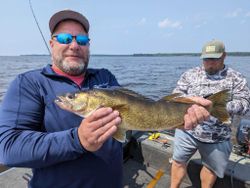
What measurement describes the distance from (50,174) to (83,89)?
32.9 inches

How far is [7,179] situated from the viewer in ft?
15.8

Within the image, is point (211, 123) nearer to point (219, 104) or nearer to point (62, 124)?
point (219, 104)

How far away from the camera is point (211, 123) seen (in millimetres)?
4148

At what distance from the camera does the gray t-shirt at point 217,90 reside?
4117 millimetres

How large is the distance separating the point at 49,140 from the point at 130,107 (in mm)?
805

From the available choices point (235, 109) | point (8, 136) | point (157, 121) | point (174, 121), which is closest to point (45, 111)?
point (8, 136)

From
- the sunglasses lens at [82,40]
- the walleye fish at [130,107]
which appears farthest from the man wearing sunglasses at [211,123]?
the sunglasses lens at [82,40]

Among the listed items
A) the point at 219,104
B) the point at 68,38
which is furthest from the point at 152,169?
the point at 68,38

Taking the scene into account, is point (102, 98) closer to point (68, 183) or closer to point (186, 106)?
point (68, 183)

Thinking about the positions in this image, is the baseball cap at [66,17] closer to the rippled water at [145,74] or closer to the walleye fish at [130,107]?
the walleye fish at [130,107]

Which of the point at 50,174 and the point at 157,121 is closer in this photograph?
the point at 50,174

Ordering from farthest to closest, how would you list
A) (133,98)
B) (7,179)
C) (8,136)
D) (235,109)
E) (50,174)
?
(7,179)
(235,109)
(133,98)
(50,174)
(8,136)

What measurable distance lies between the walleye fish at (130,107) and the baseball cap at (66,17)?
0.84m

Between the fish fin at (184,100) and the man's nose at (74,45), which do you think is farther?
the fish fin at (184,100)
